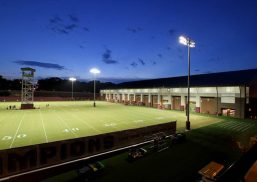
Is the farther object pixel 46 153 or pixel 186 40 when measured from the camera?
pixel 186 40

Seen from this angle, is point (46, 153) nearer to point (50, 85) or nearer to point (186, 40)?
point (186, 40)

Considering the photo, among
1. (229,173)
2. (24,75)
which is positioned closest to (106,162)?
(229,173)

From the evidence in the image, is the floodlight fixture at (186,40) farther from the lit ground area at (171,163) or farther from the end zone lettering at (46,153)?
the end zone lettering at (46,153)

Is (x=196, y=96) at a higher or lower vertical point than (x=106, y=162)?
higher

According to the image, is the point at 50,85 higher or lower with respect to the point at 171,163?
→ higher

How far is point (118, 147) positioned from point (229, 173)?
1442 centimetres

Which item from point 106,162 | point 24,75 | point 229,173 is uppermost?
point 24,75

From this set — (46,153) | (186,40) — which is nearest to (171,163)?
(46,153)

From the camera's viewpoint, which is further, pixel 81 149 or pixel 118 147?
pixel 118 147

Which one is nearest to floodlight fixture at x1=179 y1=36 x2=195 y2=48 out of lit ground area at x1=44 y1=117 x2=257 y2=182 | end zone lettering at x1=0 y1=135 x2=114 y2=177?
lit ground area at x1=44 y1=117 x2=257 y2=182

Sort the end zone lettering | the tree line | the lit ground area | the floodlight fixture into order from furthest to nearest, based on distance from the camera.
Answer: the tree line
the floodlight fixture
the end zone lettering
the lit ground area

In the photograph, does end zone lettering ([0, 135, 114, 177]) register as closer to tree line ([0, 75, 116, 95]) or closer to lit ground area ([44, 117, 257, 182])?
lit ground area ([44, 117, 257, 182])

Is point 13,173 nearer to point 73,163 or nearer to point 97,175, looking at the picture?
point 73,163

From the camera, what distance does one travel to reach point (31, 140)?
19500mm
